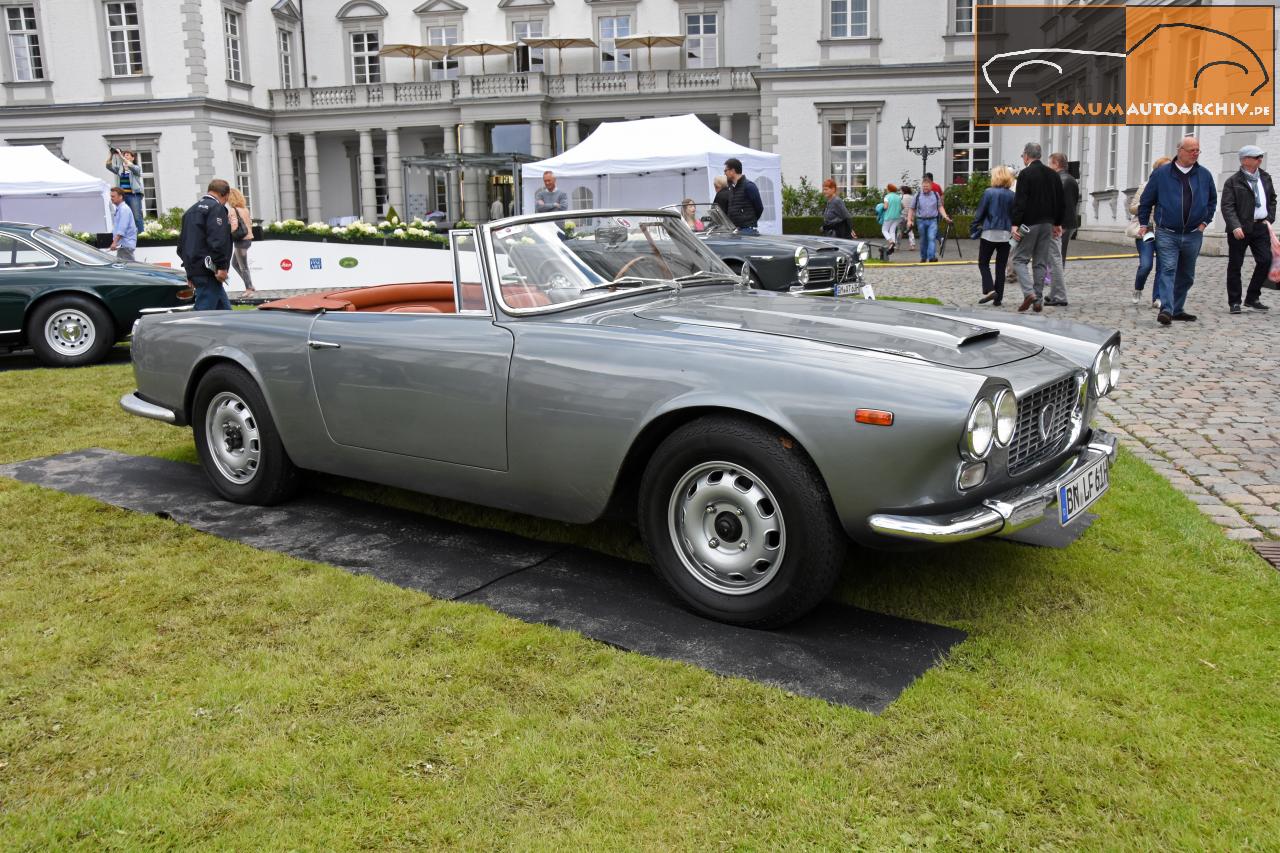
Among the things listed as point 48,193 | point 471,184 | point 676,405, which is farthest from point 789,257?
point 471,184

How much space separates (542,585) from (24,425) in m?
4.97

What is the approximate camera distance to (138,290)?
33.9 ft

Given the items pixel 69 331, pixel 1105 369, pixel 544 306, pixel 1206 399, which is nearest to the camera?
pixel 544 306

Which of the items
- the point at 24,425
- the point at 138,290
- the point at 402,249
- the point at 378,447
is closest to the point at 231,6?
the point at 402,249

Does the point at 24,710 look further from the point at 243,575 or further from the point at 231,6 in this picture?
the point at 231,6

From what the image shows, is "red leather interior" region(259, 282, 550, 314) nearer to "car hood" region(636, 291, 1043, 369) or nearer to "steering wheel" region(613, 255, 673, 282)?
"steering wheel" region(613, 255, 673, 282)

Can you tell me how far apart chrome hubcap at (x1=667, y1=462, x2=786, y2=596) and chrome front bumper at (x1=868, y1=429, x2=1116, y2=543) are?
38 cm

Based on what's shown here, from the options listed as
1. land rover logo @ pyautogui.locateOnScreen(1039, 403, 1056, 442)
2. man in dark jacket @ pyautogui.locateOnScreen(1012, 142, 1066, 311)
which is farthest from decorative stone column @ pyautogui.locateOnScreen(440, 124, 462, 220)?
land rover logo @ pyautogui.locateOnScreen(1039, 403, 1056, 442)

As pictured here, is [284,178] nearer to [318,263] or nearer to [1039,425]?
[318,263]

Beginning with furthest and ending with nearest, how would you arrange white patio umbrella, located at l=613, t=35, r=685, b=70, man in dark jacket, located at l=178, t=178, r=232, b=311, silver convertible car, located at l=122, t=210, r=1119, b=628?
1. white patio umbrella, located at l=613, t=35, r=685, b=70
2. man in dark jacket, located at l=178, t=178, r=232, b=311
3. silver convertible car, located at l=122, t=210, r=1119, b=628

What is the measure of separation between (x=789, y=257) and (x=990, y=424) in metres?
8.07

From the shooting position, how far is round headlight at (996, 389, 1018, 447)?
11.0 ft

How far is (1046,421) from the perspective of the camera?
3.78 meters

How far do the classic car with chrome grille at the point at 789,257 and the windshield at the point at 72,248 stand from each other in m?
5.83
